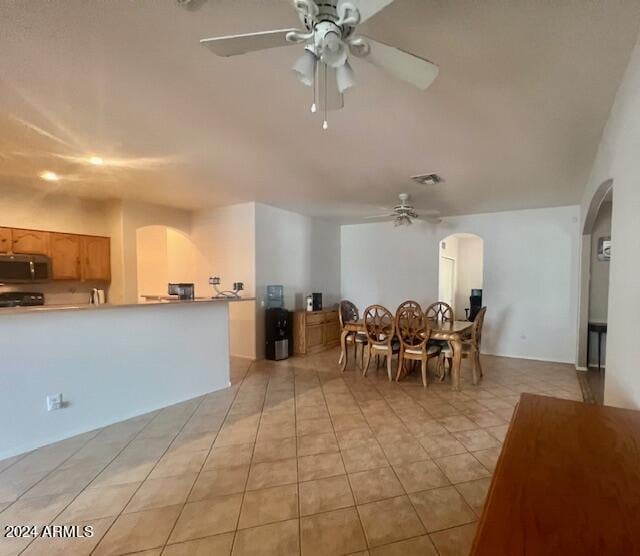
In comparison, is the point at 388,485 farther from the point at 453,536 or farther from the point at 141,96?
the point at 141,96

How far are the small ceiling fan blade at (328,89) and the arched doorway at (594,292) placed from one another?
4.57 metres

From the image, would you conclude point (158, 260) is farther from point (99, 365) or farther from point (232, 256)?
point (99, 365)

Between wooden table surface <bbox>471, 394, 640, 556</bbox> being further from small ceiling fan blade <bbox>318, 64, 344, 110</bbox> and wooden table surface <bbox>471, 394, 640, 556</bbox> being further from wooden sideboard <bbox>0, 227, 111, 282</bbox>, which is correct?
wooden sideboard <bbox>0, 227, 111, 282</bbox>

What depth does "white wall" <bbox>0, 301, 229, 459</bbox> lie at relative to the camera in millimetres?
2705

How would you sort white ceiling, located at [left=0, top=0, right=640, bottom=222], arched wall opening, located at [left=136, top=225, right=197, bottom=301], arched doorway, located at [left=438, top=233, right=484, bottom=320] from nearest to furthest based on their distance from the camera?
1. white ceiling, located at [left=0, top=0, right=640, bottom=222]
2. arched wall opening, located at [left=136, top=225, right=197, bottom=301]
3. arched doorway, located at [left=438, top=233, right=484, bottom=320]

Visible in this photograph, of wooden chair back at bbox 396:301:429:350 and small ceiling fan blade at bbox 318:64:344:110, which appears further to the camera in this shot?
wooden chair back at bbox 396:301:429:350

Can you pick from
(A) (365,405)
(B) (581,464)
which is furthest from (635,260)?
(A) (365,405)

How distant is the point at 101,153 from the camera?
339 centimetres

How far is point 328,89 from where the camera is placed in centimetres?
186

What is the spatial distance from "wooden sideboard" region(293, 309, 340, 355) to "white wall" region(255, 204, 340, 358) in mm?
483

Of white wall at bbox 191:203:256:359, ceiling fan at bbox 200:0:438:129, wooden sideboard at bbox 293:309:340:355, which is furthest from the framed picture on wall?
white wall at bbox 191:203:256:359

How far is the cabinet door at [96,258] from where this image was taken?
5.32m

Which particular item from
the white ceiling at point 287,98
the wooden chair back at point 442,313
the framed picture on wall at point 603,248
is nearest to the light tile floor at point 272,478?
the wooden chair back at point 442,313

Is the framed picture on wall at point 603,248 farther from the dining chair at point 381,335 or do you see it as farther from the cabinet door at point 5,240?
the cabinet door at point 5,240
